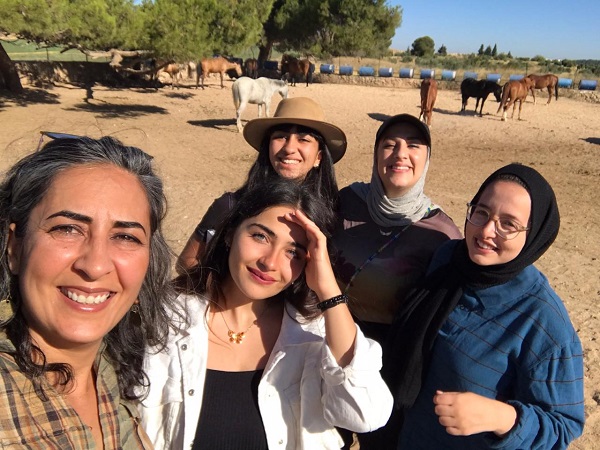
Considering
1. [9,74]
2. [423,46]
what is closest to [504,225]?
[9,74]

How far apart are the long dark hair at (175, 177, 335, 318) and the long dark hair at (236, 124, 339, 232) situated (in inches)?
15.9

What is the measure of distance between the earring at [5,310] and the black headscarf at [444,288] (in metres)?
1.31

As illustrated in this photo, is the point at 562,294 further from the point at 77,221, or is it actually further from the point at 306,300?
the point at 77,221

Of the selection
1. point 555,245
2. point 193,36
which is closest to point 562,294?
point 555,245

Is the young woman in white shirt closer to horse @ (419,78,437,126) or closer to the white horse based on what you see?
the white horse

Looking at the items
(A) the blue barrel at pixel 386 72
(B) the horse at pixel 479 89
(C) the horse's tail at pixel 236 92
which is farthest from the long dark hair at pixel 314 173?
(A) the blue barrel at pixel 386 72

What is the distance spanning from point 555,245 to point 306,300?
226 inches

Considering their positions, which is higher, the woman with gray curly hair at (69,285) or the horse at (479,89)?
the woman with gray curly hair at (69,285)

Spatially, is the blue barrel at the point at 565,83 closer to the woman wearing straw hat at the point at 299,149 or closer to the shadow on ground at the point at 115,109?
the shadow on ground at the point at 115,109

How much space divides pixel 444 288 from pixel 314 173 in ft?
3.11

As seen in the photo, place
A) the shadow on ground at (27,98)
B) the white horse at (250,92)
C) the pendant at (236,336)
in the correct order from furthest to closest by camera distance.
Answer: the shadow on ground at (27,98)
the white horse at (250,92)
the pendant at (236,336)

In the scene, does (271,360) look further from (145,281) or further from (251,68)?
(251,68)

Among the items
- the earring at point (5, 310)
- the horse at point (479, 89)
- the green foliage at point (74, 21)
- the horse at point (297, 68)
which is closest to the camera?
the earring at point (5, 310)

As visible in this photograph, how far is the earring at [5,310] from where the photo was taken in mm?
1132
